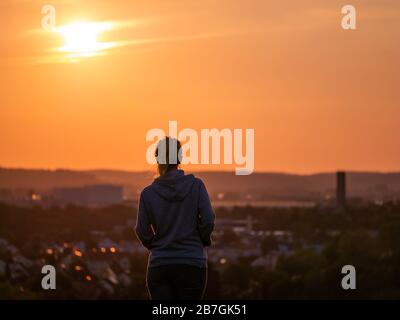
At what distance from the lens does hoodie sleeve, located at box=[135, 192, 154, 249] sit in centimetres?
1105

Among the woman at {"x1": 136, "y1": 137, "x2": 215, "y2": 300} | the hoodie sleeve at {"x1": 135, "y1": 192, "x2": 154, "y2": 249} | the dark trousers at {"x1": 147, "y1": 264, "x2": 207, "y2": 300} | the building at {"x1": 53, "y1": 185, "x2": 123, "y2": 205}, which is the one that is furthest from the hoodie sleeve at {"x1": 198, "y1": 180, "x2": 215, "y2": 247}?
the building at {"x1": 53, "y1": 185, "x2": 123, "y2": 205}

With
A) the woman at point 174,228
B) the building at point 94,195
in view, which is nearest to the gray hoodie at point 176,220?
the woman at point 174,228

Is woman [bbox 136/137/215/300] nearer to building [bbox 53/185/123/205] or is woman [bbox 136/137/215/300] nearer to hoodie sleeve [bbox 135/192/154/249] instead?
hoodie sleeve [bbox 135/192/154/249]

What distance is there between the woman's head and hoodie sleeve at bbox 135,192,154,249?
0.99 ft

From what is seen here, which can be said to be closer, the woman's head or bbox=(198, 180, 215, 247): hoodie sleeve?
the woman's head

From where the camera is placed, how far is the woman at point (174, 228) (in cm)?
1095

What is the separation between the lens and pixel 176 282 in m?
11.0

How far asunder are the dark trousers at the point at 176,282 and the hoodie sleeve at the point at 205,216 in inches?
9.7

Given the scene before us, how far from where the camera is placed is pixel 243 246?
94188 mm

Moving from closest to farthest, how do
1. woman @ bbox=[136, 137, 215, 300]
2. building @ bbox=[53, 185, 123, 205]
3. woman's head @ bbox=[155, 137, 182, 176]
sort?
woman's head @ bbox=[155, 137, 182, 176] → woman @ bbox=[136, 137, 215, 300] → building @ bbox=[53, 185, 123, 205]
